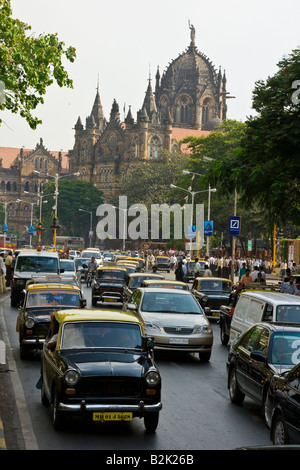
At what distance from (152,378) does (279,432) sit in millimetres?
1901

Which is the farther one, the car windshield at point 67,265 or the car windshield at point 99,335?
the car windshield at point 67,265

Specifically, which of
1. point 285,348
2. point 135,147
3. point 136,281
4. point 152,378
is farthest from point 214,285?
point 135,147

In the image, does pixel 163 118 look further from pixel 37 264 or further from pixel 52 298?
pixel 52 298

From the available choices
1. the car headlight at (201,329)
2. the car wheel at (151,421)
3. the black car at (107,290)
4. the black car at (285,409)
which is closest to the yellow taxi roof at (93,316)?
the car wheel at (151,421)

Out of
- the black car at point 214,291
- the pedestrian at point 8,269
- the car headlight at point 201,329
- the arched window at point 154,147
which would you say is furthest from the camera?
the arched window at point 154,147

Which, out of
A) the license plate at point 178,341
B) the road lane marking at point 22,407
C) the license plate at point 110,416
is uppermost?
the license plate at point 178,341

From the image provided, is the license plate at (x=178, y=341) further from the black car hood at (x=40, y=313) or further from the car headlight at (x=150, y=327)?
the black car hood at (x=40, y=313)

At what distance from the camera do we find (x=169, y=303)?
58.1ft

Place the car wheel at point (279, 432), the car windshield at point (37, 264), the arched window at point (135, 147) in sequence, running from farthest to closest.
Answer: the arched window at point (135, 147) < the car windshield at point (37, 264) < the car wheel at point (279, 432)

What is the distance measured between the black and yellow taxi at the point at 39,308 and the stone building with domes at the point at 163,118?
136 meters

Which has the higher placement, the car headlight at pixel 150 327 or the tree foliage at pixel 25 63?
the tree foliage at pixel 25 63

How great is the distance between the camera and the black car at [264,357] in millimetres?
10406
